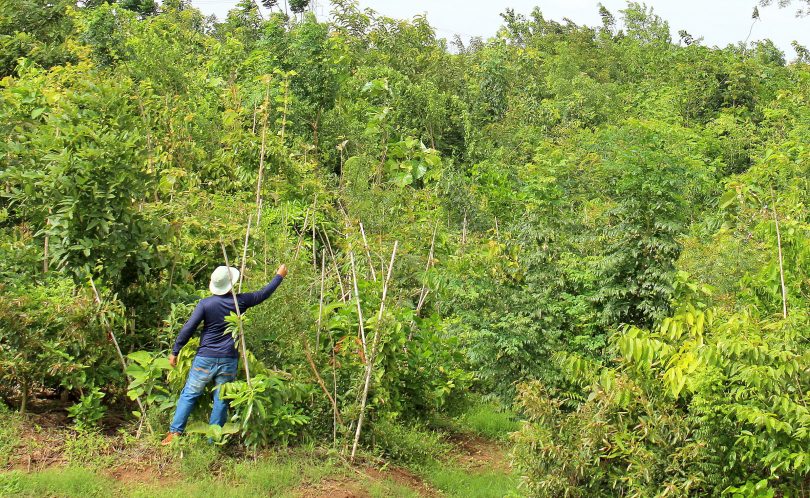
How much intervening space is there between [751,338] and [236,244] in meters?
4.39

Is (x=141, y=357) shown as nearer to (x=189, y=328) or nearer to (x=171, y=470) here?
(x=189, y=328)

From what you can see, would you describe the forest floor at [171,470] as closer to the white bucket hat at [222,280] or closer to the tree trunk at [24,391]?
the tree trunk at [24,391]

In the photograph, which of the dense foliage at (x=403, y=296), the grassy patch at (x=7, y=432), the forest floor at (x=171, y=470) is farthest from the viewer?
the grassy patch at (x=7, y=432)

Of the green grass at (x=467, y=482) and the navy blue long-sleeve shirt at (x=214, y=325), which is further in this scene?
the green grass at (x=467, y=482)

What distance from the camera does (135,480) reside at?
5.82m

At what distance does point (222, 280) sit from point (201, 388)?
849 mm

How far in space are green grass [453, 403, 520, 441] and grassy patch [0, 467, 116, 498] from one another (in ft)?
12.7

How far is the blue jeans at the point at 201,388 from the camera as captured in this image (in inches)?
242

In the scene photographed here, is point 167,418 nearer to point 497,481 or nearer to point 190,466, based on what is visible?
point 190,466

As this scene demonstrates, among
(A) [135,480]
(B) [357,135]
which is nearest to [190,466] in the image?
(A) [135,480]

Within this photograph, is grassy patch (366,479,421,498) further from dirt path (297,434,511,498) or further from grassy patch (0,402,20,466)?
grassy patch (0,402,20,466)

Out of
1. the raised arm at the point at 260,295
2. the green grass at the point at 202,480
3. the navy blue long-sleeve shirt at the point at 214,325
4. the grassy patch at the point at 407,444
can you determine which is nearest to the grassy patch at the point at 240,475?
the green grass at the point at 202,480

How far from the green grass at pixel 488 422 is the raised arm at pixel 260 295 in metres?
3.01

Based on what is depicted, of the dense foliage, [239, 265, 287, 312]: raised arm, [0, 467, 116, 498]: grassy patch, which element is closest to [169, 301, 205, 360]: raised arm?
the dense foliage
